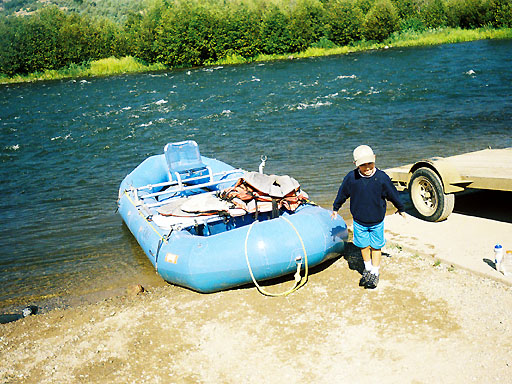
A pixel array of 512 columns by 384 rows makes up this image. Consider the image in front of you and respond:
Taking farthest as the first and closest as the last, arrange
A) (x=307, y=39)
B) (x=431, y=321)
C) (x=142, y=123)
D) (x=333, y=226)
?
(x=307, y=39)
(x=142, y=123)
(x=333, y=226)
(x=431, y=321)

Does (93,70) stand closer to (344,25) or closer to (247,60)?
(247,60)

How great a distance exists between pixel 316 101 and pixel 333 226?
16.3 meters

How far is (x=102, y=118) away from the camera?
920 inches

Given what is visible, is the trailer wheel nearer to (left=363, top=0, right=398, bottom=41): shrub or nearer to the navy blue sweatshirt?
the navy blue sweatshirt

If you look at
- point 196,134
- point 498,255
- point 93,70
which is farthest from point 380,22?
point 498,255

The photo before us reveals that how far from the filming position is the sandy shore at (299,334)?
5.00 m

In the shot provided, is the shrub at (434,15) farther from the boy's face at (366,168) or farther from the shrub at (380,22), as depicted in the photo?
the boy's face at (366,168)

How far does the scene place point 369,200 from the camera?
6.06 m

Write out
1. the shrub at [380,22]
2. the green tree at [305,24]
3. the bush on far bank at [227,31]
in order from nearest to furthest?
the bush on far bank at [227,31] → the shrub at [380,22] → the green tree at [305,24]

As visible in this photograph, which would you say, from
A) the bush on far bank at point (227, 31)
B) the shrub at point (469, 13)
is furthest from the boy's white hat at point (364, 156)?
the shrub at point (469, 13)

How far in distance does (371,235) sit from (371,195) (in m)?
0.50

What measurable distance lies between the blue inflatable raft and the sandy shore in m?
0.33

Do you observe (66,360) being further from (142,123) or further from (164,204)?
A: (142,123)

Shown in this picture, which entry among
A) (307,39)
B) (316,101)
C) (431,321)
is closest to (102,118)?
(316,101)
